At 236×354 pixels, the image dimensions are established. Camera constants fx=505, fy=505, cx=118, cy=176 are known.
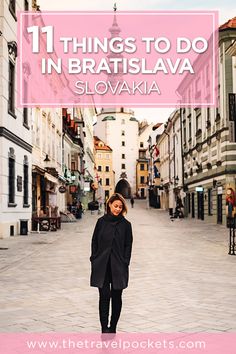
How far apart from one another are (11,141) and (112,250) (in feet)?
53.4

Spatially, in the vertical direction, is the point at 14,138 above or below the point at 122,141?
below

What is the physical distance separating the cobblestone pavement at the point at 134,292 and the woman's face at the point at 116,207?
1551 millimetres

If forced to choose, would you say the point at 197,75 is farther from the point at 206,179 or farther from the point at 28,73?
the point at 28,73

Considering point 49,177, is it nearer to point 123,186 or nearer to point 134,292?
point 134,292

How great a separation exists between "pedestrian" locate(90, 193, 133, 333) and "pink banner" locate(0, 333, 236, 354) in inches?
10.6

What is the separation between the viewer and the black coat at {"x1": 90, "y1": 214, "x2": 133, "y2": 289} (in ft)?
18.2

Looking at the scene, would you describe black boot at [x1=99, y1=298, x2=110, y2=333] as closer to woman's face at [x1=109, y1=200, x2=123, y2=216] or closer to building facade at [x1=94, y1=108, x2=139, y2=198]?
woman's face at [x1=109, y1=200, x2=123, y2=216]

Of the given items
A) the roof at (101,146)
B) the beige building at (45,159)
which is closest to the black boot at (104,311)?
the beige building at (45,159)

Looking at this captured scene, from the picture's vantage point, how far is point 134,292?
8867 mm

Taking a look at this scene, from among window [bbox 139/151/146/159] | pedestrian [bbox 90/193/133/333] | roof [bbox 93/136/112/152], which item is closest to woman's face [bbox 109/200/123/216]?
pedestrian [bbox 90/193/133/333]

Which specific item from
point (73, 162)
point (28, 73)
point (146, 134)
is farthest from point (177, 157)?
point (146, 134)

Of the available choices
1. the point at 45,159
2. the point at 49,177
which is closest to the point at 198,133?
the point at 45,159

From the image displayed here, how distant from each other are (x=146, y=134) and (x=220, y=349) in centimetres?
11279

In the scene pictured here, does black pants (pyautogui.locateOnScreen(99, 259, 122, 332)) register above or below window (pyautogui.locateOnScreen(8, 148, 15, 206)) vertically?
below
